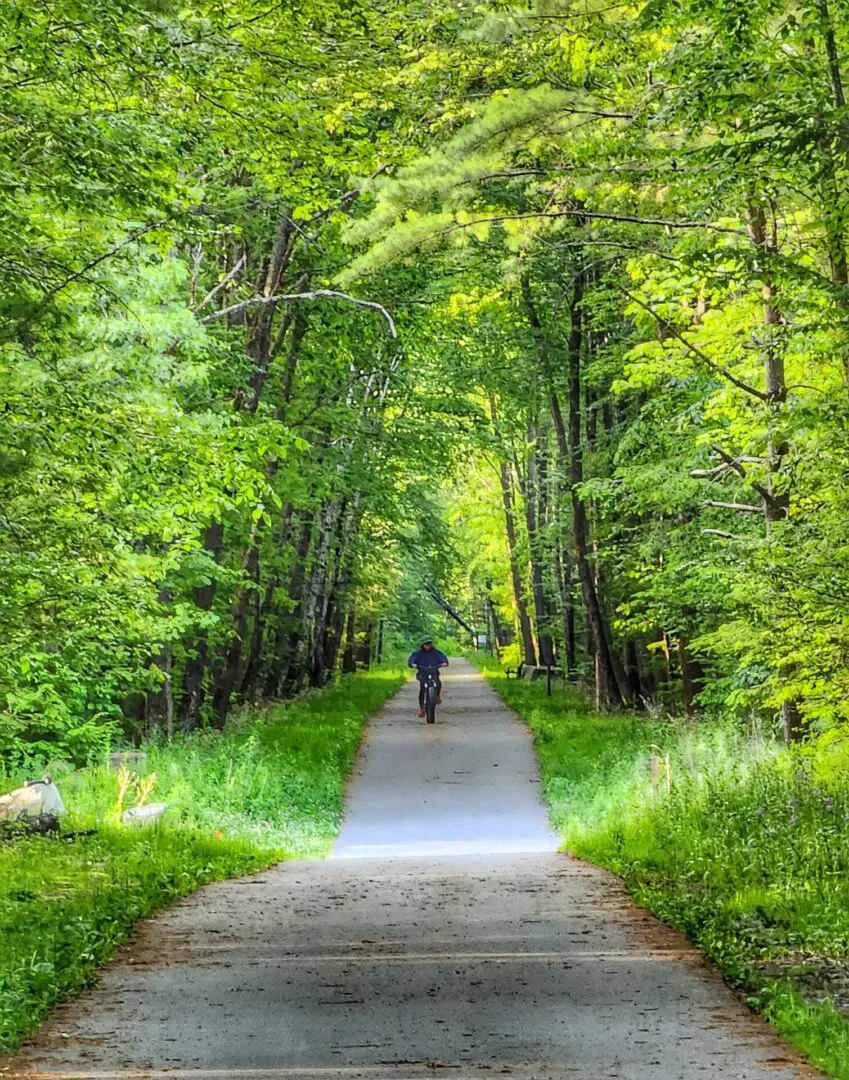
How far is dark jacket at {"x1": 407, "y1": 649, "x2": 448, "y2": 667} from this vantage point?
98.7 ft

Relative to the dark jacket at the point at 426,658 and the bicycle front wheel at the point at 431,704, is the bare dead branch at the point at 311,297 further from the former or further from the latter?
the bicycle front wheel at the point at 431,704

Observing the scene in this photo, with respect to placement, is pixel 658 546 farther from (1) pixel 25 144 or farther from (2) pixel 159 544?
(1) pixel 25 144

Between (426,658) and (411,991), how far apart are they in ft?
77.5

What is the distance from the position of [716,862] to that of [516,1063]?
529 centimetres

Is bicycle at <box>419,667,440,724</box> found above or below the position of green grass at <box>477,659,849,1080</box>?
above

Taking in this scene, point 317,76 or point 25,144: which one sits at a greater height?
point 317,76

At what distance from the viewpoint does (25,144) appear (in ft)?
27.9

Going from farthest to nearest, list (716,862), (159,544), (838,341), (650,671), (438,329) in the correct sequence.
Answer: (650,671) < (438,329) < (159,544) < (716,862) < (838,341)

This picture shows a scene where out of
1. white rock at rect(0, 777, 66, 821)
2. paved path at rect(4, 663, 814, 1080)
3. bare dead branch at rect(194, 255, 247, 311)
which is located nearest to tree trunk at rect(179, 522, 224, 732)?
bare dead branch at rect(194, 255, 247, 311)

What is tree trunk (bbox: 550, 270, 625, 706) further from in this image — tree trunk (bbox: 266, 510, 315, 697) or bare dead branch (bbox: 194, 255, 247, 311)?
bare dead branch (bbox: 194, 255, 247, 311)

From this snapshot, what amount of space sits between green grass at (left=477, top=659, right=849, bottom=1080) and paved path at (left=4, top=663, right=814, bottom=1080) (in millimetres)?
236

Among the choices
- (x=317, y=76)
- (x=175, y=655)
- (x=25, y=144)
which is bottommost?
(x=175, y=655)

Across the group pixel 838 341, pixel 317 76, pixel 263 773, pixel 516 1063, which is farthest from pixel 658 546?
pixel 516 1063

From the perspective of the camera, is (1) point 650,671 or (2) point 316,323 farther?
(1) point 650,671
